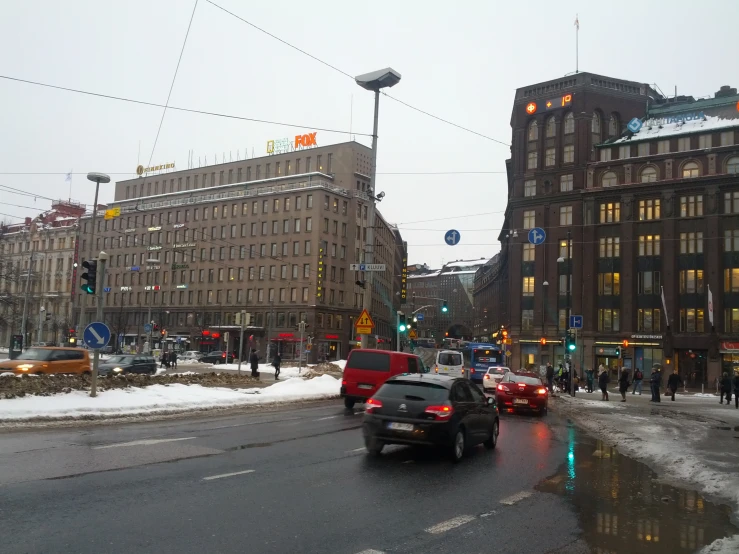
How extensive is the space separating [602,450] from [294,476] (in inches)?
308

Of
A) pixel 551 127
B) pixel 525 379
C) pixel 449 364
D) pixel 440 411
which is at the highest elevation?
pixel 551 127

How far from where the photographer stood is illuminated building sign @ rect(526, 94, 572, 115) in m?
67.6

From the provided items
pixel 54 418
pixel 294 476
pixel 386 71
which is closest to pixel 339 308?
pixel 386 71

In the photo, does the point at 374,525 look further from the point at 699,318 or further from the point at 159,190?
the point at 159,190

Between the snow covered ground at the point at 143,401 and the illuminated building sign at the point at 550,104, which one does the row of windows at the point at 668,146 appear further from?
the snow covered ground at the point at 143,401

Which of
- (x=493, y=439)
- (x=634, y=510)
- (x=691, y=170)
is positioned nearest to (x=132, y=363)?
(x=493, y=439)

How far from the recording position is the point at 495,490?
916 cm

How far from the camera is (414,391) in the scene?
38.7 feet

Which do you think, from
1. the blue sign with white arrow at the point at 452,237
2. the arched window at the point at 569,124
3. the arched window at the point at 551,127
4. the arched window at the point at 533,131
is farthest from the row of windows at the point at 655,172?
the blue sign with white arrow at the point at 452,237

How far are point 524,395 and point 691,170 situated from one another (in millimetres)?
47584

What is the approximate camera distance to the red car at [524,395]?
22.7m

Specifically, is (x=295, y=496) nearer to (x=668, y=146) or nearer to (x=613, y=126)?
(x=668, y=146)

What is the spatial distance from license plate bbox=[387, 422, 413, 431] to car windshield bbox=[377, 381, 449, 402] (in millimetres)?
524

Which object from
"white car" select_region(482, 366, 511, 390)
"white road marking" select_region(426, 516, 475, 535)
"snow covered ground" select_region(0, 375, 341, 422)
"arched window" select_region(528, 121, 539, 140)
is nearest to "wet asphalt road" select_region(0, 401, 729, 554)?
"white road marking" select_region(426, 516, 475, 535)
